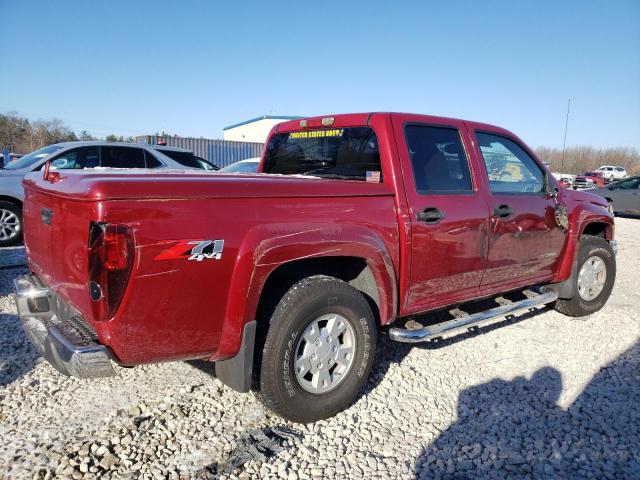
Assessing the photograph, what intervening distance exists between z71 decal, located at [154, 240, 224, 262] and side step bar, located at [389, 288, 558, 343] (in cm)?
148

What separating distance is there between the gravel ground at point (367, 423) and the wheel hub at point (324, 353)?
0.93ft

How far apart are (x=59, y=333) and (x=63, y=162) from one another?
252 inches

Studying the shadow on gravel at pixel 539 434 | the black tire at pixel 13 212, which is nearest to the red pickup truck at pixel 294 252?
the shadow on gravel at pixel 539 434

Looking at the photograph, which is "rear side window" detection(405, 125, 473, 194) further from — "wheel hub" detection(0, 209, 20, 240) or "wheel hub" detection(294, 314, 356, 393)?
"wheel hub" detection(0, 209, 20, 240)

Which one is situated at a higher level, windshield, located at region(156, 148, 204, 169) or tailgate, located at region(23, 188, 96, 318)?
windshield, located at region(156, 148, 204, 169)

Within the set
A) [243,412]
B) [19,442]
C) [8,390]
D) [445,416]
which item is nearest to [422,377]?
[445,416]

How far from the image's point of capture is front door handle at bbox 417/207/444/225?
3346 mm

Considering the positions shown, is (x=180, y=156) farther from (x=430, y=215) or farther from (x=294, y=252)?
(x=294, y=252)

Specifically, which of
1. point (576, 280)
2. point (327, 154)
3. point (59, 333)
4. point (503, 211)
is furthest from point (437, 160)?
point (59, 333)

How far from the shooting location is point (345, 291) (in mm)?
2982

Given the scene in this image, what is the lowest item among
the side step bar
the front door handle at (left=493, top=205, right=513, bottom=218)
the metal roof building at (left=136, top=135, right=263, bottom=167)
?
the side step bar

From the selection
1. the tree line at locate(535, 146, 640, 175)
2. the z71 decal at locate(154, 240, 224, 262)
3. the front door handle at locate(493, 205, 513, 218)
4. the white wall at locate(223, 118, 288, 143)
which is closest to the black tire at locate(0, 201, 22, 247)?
the z71 decal at locate(154, 240, 224, 262)

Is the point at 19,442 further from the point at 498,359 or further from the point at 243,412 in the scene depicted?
the point at 498,359

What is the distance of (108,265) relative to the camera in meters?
2.22
